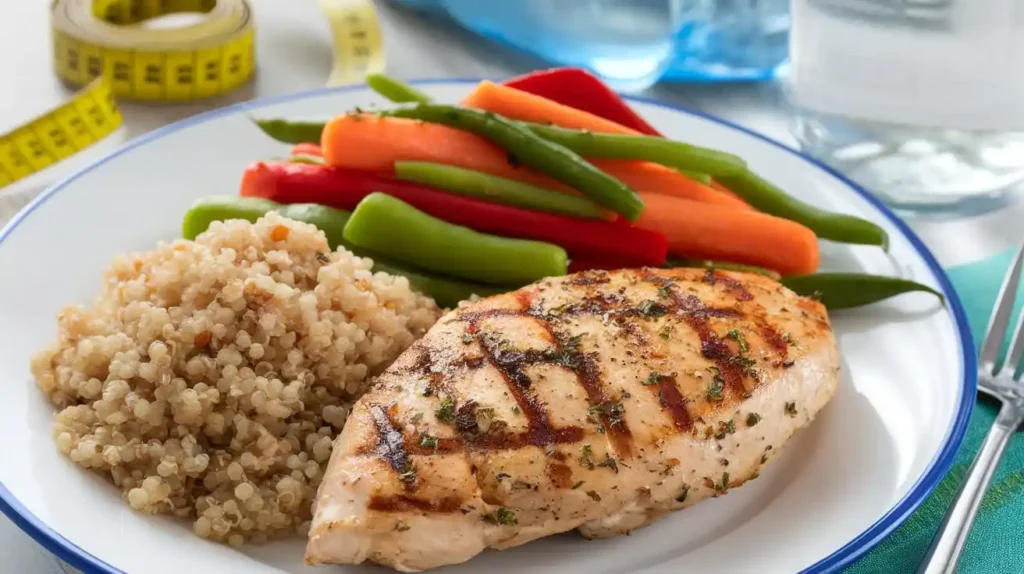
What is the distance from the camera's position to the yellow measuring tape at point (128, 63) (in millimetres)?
4344

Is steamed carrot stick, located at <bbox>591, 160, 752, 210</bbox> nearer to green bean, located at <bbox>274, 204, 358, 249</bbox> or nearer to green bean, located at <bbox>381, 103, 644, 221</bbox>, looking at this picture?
green bean, located at <bbox>381, 103, 644, 221</bbox>

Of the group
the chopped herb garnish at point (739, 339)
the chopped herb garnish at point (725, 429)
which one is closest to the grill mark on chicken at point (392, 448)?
the chopped herb garnish at point (725, 429)

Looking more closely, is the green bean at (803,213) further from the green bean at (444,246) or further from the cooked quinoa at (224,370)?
the cooked quinoa at (224,370)

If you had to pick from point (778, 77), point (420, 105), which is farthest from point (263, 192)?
point (778, 77)

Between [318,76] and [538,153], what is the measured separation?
221 cm

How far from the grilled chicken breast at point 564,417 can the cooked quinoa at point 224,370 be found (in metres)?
0.22

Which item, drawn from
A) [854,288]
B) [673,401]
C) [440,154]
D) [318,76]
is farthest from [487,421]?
[318,76]

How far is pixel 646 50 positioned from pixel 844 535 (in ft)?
9.79

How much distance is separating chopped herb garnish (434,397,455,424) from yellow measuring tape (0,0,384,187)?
260 cm

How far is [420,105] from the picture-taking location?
11.8 feet

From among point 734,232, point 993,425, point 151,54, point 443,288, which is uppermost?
point 734,232

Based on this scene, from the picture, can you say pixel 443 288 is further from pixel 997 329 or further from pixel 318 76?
pixel 318 76

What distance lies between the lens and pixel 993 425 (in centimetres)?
304

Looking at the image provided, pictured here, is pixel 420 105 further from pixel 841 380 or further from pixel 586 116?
pixel 841 380
